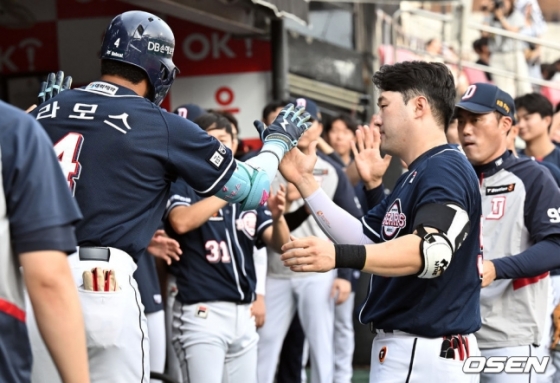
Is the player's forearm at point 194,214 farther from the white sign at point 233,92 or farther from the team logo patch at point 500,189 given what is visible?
the white sign at point 233,92

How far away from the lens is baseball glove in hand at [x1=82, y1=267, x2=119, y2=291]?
3.71 metres

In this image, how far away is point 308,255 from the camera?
3.41 metres

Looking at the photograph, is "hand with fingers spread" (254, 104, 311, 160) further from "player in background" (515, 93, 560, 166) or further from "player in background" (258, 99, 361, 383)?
"player in background" (515, 93, 560, 166)

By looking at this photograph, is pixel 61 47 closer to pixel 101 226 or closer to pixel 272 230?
pixel 272 230

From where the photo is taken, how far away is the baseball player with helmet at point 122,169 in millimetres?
3750

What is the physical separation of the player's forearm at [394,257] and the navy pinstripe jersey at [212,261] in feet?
7.74

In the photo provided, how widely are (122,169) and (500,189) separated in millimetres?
2359

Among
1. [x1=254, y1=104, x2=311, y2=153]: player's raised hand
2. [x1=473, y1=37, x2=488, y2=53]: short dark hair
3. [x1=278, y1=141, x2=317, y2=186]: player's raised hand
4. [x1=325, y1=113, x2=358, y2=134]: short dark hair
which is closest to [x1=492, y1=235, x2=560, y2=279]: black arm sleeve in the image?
[x1=278, y1=141, x2=317, y2=186]: player's raised hand

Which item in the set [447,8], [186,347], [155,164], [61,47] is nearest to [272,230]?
[186,347]

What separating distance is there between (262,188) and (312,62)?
6.59 metres

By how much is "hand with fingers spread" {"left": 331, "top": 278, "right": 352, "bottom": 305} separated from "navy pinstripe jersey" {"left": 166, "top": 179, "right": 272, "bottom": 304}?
6.25ft

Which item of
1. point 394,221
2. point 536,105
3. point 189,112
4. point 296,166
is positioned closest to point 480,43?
point 536,105

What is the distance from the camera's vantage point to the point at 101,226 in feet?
12.3

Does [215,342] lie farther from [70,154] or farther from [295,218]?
[70,154]
